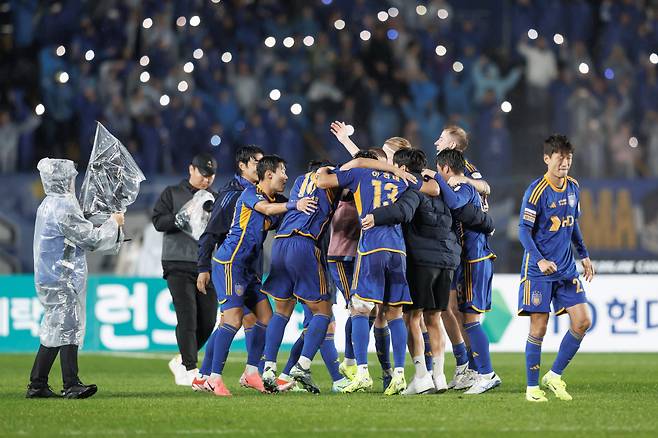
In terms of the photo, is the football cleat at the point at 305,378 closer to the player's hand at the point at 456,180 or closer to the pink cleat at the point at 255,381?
the pink cleat at the point at 255,381

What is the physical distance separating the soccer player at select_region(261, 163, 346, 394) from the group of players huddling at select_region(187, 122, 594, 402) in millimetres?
11

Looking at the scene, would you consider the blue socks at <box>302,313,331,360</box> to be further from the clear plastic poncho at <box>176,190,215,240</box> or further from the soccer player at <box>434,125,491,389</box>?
the clear plastic poncho at <box>176,190,215,240</box>

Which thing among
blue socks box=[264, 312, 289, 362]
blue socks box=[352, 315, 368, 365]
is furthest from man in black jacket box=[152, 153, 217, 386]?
blue socks box=[352, 315, 368, 365]

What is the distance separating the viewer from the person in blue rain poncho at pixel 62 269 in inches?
392

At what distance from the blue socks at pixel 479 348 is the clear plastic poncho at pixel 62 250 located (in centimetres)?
308

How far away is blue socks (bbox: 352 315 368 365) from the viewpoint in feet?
33.5

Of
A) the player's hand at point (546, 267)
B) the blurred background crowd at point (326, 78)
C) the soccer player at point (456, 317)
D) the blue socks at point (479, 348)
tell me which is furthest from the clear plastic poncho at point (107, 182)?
the blurred background crowd at point (326, 78)

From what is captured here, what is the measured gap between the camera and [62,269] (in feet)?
33.2

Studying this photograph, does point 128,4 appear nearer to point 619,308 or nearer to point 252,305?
point 619,308

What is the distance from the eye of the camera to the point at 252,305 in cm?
1080

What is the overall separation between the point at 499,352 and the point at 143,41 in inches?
350

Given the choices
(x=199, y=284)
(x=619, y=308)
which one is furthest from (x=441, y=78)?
(x=199, y=284)

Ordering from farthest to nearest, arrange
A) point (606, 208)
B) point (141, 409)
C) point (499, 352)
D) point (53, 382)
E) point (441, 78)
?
1. point (441, 78)
2. point (606, 208)
3. point (499, 352)
4. point (53, 382)
5. point (141, 409)

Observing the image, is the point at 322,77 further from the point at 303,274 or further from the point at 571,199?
the point at 571,199
